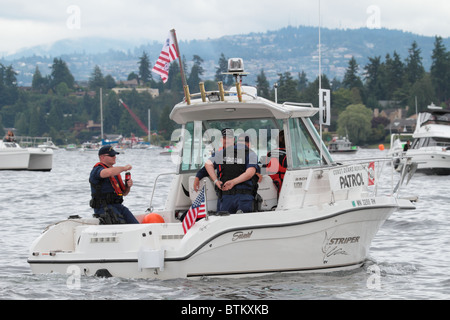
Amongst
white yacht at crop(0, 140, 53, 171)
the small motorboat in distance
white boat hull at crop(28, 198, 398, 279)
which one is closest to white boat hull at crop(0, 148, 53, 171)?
white yacht at crop(0, 140, 53, 171)

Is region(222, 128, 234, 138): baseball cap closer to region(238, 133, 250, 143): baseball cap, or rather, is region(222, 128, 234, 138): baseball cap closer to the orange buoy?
region(238, 133, 250, 143): baseball cap

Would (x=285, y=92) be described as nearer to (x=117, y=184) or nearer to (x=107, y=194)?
(x=117, y=184)

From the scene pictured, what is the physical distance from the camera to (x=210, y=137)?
39.7ft

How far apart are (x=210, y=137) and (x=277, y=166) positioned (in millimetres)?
1271

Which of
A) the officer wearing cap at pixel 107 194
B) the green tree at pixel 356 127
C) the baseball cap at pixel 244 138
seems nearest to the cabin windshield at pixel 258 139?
the baseball cap at pixel 244 138

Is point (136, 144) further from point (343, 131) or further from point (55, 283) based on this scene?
point (55, 283)

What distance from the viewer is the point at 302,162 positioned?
1134cm

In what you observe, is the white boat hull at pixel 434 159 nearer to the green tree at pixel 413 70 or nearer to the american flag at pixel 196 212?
the american flag at pixel 196 212

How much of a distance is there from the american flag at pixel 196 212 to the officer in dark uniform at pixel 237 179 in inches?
16.6

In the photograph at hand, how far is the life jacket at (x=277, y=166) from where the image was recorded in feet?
37.0

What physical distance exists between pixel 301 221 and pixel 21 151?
4133 cm

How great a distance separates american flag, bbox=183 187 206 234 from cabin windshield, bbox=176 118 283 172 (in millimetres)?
1657

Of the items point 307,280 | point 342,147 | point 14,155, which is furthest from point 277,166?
point 342,147

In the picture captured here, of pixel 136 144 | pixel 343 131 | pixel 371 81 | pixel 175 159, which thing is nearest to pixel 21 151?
pixel 175 159
